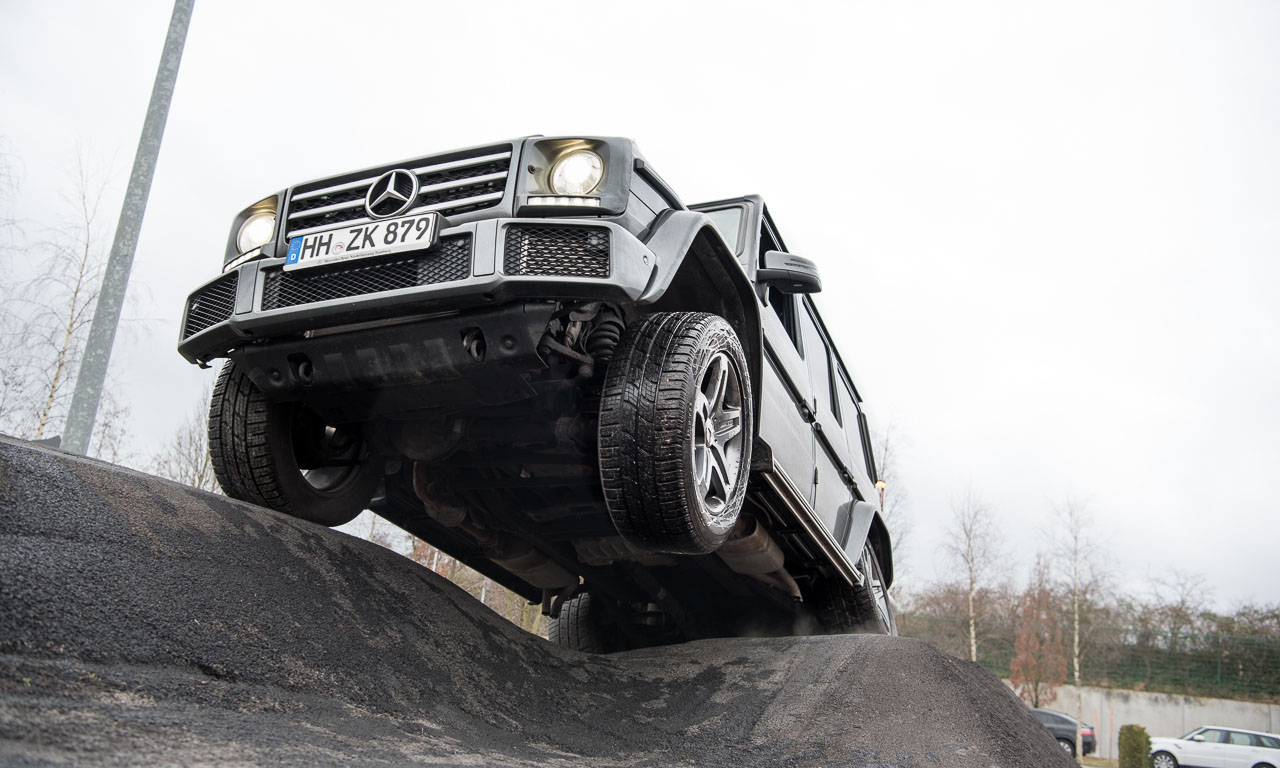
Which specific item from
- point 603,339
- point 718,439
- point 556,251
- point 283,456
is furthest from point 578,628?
point 556,251

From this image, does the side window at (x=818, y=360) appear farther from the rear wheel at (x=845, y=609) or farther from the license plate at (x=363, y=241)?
the license plate at (x=363, y=241)

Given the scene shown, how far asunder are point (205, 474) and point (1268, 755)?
18429 millimetres

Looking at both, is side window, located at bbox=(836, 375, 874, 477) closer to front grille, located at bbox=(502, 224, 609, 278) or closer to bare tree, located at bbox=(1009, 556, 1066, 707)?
front grille, located at bbox=(502, 224, 609, 278)

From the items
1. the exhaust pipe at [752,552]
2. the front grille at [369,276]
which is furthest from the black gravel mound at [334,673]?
the front grille at [369,276]

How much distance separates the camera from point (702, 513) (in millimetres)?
3186

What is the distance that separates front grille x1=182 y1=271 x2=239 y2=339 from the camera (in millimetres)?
3199

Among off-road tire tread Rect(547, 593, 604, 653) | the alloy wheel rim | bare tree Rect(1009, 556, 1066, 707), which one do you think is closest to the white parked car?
bare tree Rect(1009, 556, 1066, 707)

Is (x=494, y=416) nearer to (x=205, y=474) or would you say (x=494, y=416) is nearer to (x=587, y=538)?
(x=587, y=538)

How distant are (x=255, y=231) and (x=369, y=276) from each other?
80 centimetres

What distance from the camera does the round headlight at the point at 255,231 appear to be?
3409 mm

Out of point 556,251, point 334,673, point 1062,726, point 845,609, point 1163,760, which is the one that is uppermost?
point 556,251

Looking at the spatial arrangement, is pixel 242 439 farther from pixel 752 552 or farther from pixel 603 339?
pixel 752 552

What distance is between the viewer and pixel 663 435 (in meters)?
2.99

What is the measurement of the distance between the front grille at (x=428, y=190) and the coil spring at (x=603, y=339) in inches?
23.3
